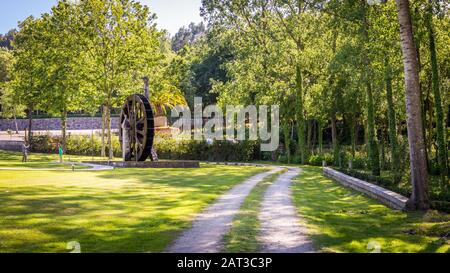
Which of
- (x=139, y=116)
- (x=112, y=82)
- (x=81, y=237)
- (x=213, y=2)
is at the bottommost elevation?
(x=81, y=237)

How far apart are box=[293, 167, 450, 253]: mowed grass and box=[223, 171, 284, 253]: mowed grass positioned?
1.17 m

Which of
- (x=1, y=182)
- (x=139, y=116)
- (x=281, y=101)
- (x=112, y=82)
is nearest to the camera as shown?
(x=1, y=182)

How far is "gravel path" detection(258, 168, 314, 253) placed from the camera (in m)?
8.27

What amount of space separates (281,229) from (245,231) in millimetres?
851

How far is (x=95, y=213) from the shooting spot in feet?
37.1

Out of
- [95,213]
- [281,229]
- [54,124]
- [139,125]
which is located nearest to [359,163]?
[139,125]

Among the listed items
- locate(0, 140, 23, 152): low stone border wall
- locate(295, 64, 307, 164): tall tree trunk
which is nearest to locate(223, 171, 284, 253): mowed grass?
locate(295, 64, 307, 164): tall tree trunk

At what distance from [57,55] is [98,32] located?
174 inches

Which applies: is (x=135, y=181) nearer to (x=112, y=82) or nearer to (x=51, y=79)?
(x=112, y=82)

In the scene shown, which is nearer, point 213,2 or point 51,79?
point 51,79

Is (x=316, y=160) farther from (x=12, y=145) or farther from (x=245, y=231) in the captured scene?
(x=12, y=145)

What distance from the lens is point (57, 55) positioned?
1570 inches

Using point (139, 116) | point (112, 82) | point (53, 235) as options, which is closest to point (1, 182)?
point (53, 235)

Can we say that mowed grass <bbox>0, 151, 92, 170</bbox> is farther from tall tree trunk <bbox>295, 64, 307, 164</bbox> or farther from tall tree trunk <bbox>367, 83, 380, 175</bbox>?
tall tree trunk <bbox>295, 64, 307, 164</bbox>
